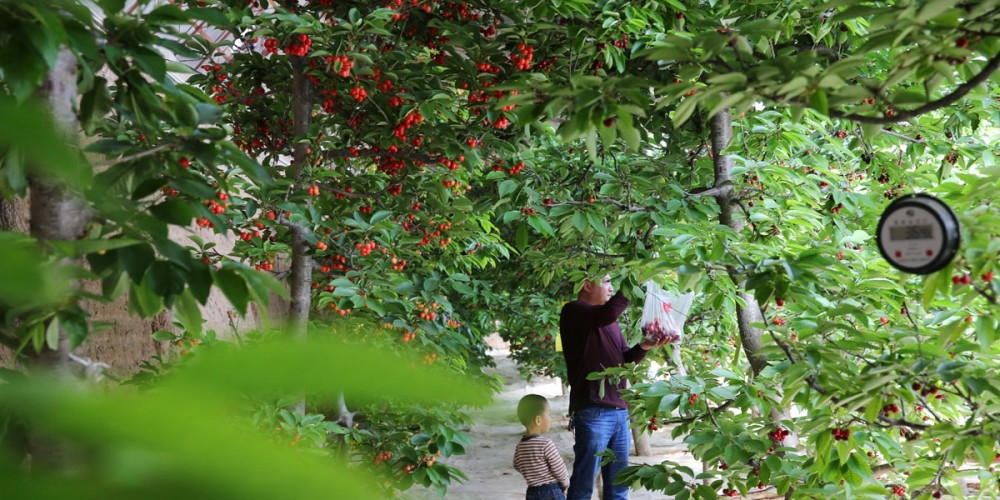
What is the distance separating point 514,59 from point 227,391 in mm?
2705

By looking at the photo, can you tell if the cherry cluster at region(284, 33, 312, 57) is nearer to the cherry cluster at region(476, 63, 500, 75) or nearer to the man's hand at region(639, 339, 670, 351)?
the cherry cluster at region(476, 63, 500, 75)

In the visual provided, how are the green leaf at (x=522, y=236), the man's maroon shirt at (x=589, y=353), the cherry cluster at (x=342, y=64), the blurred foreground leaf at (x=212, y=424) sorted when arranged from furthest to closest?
the man's maroon shirt at (x=589, y=353)
the green leaf at (x=522, y=236)
the cherry cluster at (x=342, y=64)
the blurred foreground leaf at (x=212, y=424)

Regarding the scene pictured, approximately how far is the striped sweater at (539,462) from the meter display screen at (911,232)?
259 cm

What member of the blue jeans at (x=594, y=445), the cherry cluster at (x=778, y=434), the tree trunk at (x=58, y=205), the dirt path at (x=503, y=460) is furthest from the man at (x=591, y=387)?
the tree trunk at (x=58, y=205)

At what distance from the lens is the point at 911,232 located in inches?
62.6

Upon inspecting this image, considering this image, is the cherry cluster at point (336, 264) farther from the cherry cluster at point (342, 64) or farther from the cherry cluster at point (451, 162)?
the cherry cluster at point (342, 64)

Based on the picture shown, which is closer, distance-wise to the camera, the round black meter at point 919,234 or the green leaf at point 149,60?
the green leaf at point 149,60

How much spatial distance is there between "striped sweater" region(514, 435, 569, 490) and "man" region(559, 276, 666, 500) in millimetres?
100

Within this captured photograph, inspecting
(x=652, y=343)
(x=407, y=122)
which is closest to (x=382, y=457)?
(x=652, y=343)

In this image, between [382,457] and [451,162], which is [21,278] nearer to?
[451,162]

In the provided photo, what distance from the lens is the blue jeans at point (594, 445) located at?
156 inches

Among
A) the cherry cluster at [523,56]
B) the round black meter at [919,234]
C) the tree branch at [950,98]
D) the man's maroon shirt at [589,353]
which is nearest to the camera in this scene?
the tree branch at [950,98]

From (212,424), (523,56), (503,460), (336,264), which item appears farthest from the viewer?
(503,460)

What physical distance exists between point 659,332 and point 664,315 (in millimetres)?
75
